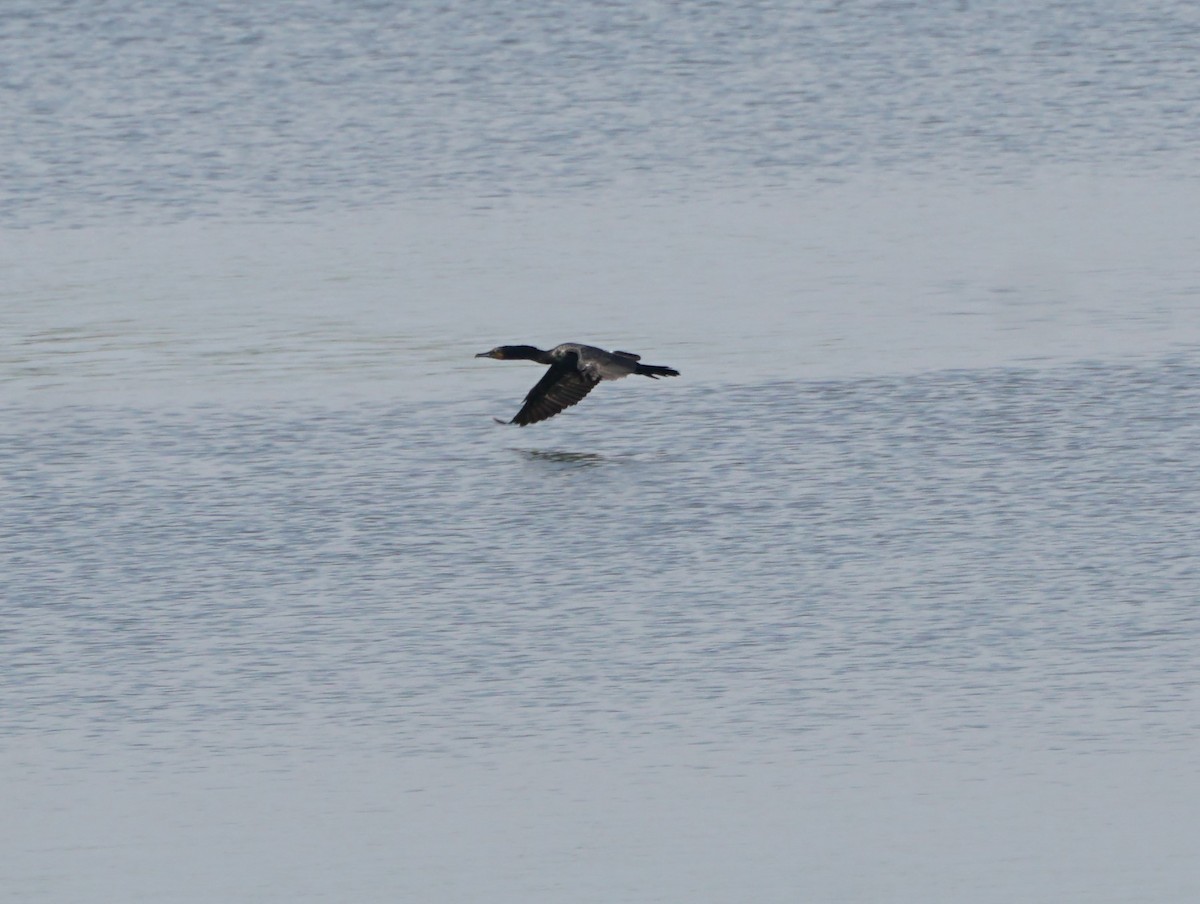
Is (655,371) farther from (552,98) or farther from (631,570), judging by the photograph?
(552,98)

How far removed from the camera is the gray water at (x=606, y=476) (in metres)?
9.90

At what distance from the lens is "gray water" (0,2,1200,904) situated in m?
9.90

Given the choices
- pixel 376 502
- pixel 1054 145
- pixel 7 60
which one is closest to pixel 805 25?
pixel 1054 145

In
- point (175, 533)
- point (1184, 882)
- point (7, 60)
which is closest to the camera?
point (1184, 882)

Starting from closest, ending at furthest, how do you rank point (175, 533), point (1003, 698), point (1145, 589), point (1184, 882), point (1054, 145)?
point (1184, 882)
point (1003, 698)
point (1145, 589)
point (175, 533)
point (1054, 145)

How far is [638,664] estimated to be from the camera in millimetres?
11570

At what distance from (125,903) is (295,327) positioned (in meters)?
9.97

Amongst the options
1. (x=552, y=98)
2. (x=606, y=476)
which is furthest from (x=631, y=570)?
(x=552, y=98)

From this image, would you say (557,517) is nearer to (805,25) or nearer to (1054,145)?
(1054,145)

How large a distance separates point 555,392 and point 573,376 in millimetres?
159

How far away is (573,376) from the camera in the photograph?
1611cm

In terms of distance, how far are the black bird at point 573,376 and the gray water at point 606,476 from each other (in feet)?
0.70

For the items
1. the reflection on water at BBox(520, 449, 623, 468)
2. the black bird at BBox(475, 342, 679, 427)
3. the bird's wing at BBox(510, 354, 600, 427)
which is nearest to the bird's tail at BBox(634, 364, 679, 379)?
the black bird at BBox(475, 342, 679, 427)

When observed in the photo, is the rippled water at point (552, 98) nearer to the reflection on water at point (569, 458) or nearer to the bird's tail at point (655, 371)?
the bird's tail at point (655, 371)
